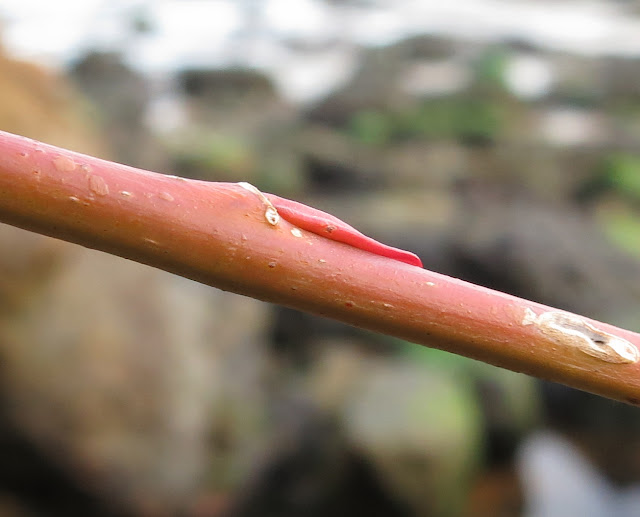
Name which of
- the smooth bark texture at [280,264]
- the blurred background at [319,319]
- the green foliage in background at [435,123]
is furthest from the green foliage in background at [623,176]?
the smooth bark texture at [280,264]

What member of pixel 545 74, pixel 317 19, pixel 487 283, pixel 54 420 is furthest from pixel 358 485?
pixel 317 19

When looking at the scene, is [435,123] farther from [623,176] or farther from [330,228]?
[330,228]

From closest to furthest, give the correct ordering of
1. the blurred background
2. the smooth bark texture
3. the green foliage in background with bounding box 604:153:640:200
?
the smooth bark texture → the blurred background → the green foliage in background with bounding box 604:153:640:200

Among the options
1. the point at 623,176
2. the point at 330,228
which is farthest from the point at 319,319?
the point at 330,228

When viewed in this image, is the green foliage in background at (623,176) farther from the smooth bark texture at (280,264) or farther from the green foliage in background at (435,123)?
the smooth bark texture at (280,264)

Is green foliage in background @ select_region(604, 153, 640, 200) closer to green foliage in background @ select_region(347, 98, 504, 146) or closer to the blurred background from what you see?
the blurred background

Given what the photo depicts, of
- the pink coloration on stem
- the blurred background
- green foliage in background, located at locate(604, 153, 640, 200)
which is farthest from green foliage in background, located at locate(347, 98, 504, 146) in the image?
the pink coloration on stem

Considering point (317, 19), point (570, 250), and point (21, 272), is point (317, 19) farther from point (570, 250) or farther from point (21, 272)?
point (21, 272)
